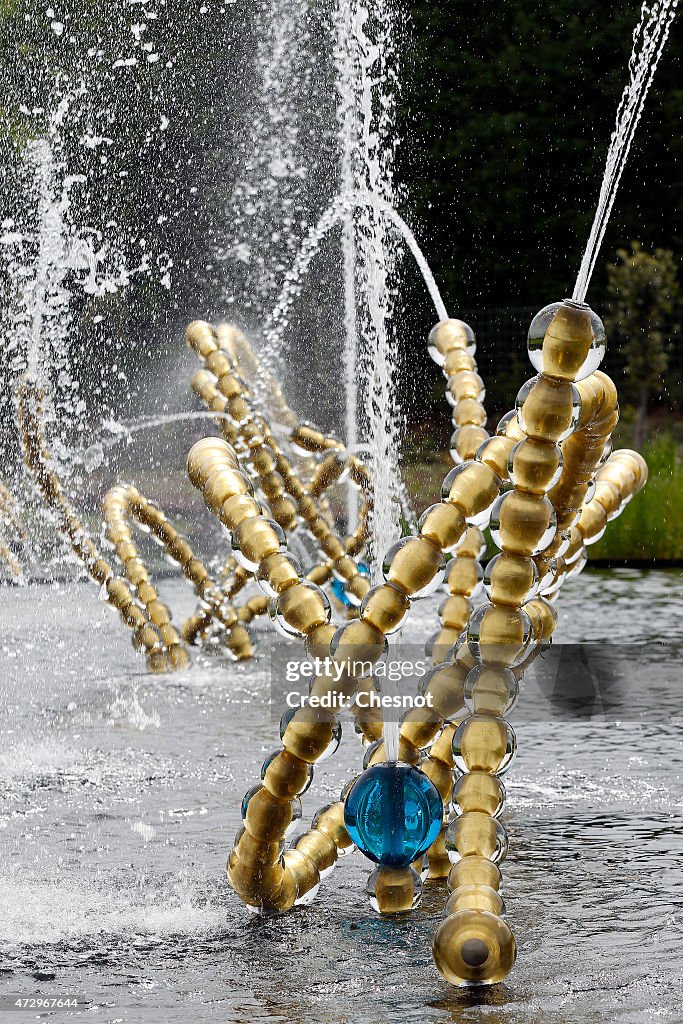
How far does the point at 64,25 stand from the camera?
16.8 m

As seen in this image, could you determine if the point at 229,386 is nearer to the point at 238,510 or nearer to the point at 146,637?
the point at 146,637

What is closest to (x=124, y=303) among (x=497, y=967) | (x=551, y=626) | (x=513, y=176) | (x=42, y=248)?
(x=42, y=248)

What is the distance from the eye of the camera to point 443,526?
352 cm

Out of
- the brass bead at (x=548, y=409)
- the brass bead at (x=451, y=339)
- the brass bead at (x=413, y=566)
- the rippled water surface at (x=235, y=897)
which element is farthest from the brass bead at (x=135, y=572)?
the brass bead at (x=548, y=409)

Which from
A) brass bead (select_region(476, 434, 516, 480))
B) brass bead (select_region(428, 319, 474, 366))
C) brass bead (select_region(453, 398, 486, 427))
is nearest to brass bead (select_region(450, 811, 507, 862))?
brass bead (select_region(476, 434, 516, 480))

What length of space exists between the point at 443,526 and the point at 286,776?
713 millimetres

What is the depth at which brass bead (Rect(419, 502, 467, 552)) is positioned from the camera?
3508mm

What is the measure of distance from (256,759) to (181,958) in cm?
231

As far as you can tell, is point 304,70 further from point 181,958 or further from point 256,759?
point 181,958

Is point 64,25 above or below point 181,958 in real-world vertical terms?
above

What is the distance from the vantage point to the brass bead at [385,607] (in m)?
3.48

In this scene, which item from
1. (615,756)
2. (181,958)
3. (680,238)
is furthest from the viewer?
(680,238)

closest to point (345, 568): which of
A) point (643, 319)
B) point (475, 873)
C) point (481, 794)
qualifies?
point (481, 794)

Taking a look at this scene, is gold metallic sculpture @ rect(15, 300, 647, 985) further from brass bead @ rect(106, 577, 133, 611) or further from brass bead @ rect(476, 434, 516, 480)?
brass bead @ rect(106, 577, 133, 611)
